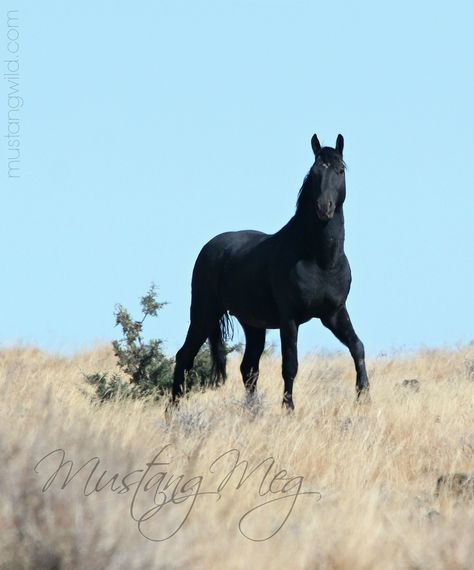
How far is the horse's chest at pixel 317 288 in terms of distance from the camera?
11.4m

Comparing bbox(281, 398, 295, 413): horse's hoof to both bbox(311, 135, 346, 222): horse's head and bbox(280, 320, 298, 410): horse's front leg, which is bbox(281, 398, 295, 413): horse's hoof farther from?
bbox(311, 135, 346, 222): horse's head

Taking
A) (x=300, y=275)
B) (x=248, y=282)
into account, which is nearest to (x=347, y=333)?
(x=300, y=275)

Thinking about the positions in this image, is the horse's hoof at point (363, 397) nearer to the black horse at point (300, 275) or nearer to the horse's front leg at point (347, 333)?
the black horse at point (300, 275)

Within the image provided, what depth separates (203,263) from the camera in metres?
13.3

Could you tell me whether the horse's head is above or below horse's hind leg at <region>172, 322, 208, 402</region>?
above

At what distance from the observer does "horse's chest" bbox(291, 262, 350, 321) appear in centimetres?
1141

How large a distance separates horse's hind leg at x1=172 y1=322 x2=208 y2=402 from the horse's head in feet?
8.54

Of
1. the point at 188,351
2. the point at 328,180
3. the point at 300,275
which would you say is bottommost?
the point at 188,351

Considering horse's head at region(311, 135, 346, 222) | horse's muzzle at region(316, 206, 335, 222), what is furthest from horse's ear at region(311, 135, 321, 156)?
horse's muzzle at region(316, 206, 335, 222)

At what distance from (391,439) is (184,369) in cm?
408

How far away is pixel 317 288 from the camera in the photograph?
11414mm

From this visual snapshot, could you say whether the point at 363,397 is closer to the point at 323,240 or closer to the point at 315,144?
the point at 323,240

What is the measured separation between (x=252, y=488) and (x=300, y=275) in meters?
4.71

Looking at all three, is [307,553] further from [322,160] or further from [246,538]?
[322,160]
